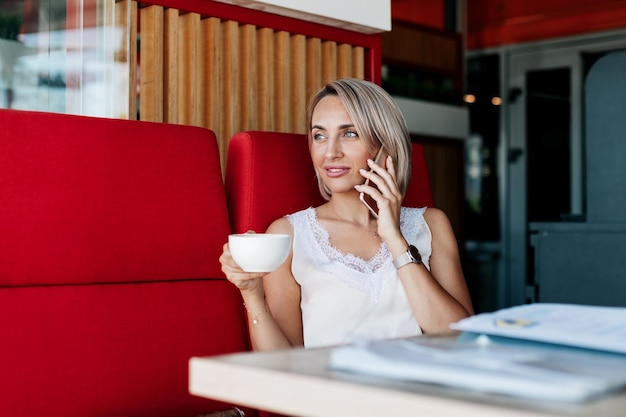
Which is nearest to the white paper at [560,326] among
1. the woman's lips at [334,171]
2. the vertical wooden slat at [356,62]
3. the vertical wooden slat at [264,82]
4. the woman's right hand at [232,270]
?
the woman's right hand at [232,270]

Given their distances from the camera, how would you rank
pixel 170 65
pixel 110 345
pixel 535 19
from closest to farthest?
1. pixel 110 345
2. pixel 170 65
3. pixel 535 19

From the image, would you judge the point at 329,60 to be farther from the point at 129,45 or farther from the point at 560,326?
the point at 560,326

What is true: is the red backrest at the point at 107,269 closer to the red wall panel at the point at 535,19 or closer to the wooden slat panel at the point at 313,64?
the wooden slat panel at the point at 313,64

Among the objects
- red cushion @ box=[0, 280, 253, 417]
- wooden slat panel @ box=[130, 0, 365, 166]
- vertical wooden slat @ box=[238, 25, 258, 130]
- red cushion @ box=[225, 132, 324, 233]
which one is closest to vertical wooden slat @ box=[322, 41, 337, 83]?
wooden slat panel @ box=[130, 0, 365, 166]

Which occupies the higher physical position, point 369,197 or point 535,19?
point 535,19

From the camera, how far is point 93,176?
1.69m

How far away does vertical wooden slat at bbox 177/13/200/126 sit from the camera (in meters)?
2.28

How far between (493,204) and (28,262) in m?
4.54

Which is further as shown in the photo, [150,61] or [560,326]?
[150,61]

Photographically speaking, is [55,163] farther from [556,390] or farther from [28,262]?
[556,390]

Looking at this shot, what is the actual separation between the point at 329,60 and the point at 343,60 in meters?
0.07

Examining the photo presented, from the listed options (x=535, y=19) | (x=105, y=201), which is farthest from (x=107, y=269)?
(x=535, y=19)

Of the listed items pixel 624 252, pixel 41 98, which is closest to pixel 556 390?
pixel 41 98

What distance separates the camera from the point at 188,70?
2307 mm
